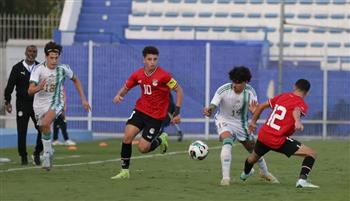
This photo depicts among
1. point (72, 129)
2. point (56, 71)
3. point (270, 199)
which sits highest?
point (56, 71)

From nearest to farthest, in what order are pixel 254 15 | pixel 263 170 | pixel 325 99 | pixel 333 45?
pixel 263 170 → pixel 325 99 → pixel 333 45 → pixel 254 15

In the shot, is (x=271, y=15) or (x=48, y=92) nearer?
(x=48, y=92)

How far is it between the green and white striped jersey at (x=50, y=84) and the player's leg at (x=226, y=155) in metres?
3.08

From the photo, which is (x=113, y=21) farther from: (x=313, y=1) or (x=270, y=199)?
(x=270, y=199)

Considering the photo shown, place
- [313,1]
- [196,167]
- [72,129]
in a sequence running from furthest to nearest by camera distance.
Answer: [313,1] < [72,129] < [196,167]

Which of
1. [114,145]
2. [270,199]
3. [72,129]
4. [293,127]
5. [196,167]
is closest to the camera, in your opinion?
[270,199]

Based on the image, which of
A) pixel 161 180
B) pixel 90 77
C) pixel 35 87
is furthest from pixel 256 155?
pixel 90 77

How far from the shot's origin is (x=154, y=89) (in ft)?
48.7

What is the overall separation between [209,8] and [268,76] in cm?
636

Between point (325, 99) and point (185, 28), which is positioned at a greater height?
point (185, 28)

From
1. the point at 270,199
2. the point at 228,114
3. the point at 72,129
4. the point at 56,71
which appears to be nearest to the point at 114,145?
the point at 72,129

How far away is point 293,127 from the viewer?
43.5 feet

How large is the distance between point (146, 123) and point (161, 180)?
115cm

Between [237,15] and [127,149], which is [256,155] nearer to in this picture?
[127,149]
